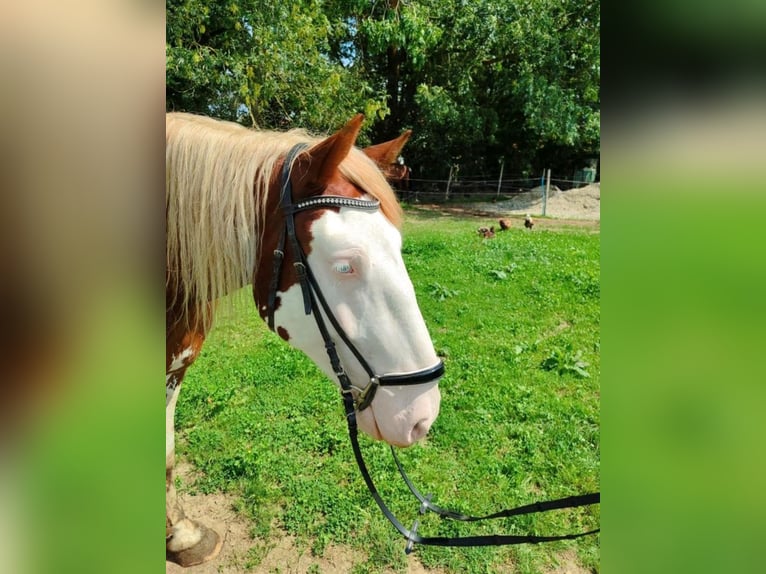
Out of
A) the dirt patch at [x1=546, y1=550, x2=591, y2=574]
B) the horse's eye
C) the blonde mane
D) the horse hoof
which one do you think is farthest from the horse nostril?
the horse hoof

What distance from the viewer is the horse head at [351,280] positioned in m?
1.15

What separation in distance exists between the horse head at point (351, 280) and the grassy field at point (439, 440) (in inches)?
12.8

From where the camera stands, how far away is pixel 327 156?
3.86 ft

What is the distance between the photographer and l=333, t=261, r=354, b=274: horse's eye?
1147mm

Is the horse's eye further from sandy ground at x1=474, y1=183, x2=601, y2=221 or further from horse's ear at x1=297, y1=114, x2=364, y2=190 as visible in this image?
sandy ground at x1=474, y1=183, x2=601, y2=221

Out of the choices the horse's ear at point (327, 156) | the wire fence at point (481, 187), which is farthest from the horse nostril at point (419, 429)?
the wire fence at point (481, 187)

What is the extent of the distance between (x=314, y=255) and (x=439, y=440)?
6.69 feet

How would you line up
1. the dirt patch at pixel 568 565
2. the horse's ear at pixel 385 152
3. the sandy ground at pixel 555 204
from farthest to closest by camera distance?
the sandy ground at pixel 555 204 → the dirt patch at pixel 568 565 → the horse's ear at pixel 385 152

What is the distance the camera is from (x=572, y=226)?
387 inches

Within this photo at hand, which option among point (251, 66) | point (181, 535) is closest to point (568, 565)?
point (181, 535)

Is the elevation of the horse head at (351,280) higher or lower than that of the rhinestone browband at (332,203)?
lower

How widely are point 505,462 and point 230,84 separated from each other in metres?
3.66

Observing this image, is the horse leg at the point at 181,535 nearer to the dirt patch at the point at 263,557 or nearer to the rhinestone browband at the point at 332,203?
the dirt patch at the point at 263,557
